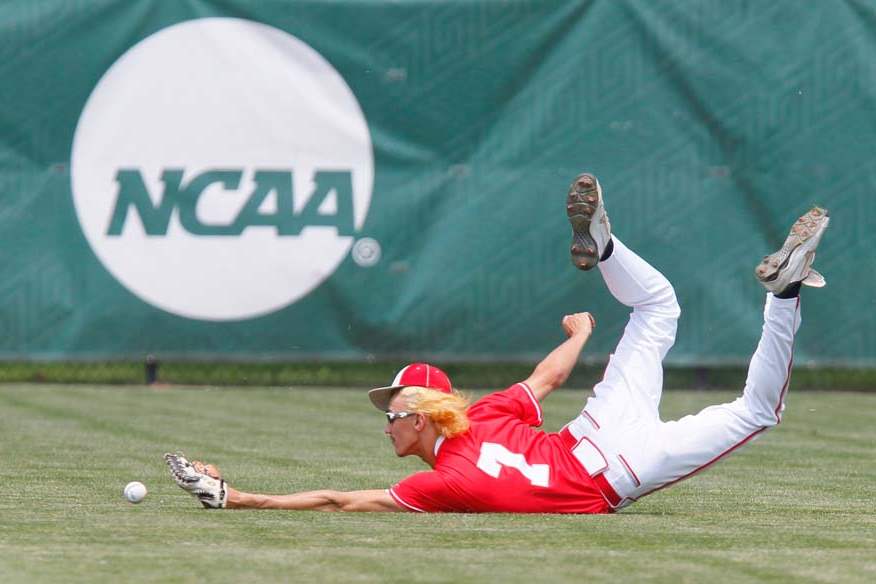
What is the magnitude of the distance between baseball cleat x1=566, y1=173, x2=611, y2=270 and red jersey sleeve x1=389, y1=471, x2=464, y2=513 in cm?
134

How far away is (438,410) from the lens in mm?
6492

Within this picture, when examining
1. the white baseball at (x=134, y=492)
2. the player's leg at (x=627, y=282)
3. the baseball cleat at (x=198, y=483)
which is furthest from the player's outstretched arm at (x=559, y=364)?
the white baseball at (x=134, y=492)

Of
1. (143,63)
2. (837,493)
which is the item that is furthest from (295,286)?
(837,493)

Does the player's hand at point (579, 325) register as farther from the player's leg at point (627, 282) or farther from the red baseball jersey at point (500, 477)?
the red baseball jersey at point (500, 477)

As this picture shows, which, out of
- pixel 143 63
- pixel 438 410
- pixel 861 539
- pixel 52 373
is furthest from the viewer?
pixel 52 373

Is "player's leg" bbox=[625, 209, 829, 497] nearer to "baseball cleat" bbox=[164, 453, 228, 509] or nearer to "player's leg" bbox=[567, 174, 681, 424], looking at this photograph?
"player's leg" bbox=[567, 174, 681, 424]

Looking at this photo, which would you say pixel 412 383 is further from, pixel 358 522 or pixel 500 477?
pixel 358 522

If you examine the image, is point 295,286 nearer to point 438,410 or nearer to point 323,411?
point 323,411

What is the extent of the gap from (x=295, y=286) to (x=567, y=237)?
2.10 metres

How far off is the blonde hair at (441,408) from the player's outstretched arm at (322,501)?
0.35 meters

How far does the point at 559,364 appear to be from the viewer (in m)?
7.07

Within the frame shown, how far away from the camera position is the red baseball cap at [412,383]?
6598mm

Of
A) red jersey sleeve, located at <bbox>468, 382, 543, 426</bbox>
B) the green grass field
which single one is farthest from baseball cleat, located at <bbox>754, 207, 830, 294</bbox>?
red jersey sleeve, located at <bbox>468, 382, 543, 426</bbox>

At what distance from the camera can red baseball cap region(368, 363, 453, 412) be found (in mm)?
6598
